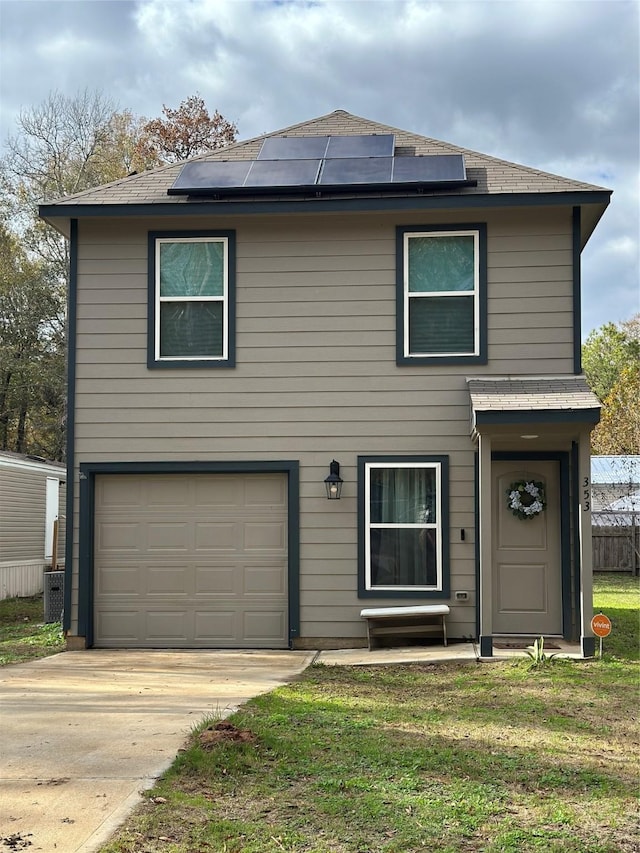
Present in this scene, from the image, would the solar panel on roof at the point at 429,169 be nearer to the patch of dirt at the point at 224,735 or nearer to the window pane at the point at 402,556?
the window pane at the point at 402,556

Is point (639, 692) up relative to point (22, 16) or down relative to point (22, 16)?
down

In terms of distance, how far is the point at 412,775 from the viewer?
504 centimetres

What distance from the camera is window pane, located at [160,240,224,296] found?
10.5m

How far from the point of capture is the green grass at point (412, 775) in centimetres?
414

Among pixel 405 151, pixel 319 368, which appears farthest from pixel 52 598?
pixel 405 151

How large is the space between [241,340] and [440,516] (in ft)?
9.49

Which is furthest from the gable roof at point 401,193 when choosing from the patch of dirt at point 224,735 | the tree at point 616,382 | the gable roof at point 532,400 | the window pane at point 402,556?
the tree at point 616,382

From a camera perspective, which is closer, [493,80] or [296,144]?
[296,144]

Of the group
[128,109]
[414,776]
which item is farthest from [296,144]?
[128,109]

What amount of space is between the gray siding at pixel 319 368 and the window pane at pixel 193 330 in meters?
0.24

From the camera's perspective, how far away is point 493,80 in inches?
542

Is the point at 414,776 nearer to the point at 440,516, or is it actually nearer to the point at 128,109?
the point at 440,516

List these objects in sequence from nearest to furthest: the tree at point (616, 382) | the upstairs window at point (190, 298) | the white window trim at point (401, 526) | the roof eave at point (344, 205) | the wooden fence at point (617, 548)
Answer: the roof eave at point (344, 205) < the white window trim at point (401, 526) < the upstairs window at point (190, 298) < the wooden fence at point (617, 548) < the tree at point (616, 382)

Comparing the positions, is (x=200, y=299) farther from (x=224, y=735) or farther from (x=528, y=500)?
(x=224, y=735)
